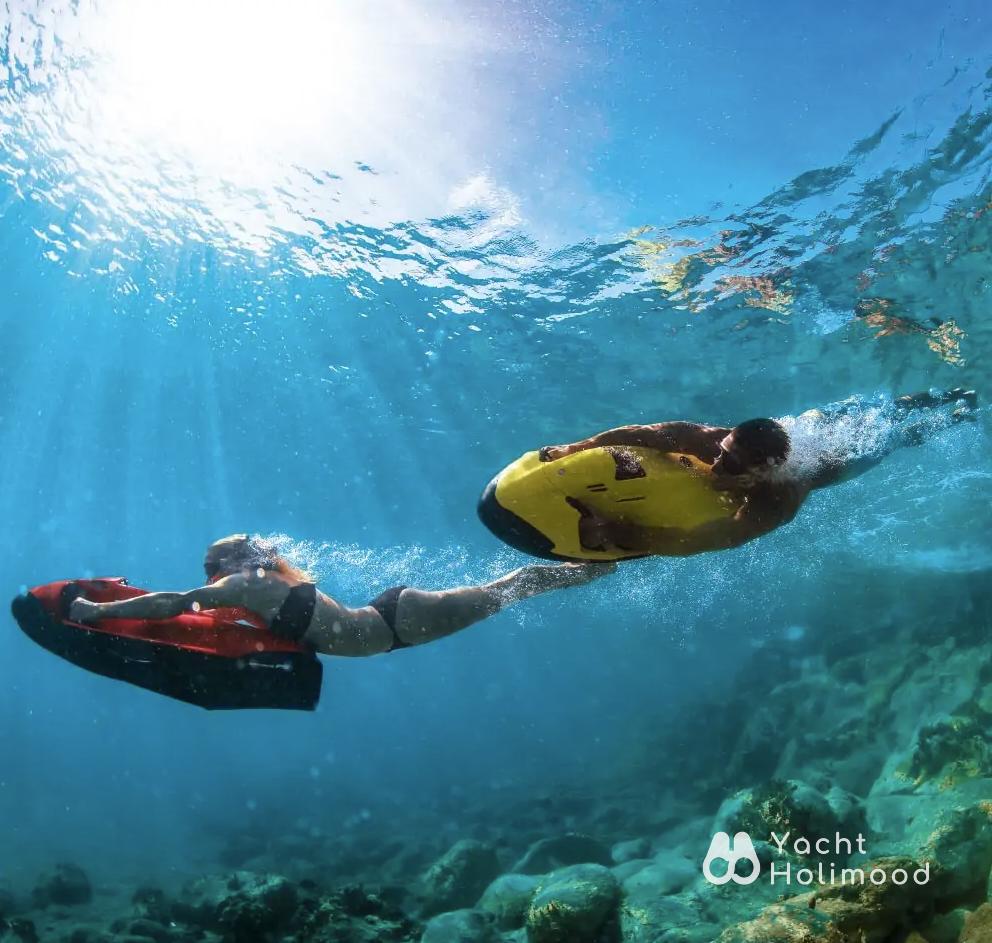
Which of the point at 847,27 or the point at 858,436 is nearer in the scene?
the point at 847,27

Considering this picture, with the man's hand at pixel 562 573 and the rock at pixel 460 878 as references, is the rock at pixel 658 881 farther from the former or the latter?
the man's hand at pixel 562 573

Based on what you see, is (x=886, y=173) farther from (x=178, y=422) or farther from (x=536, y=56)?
(x=178, y=422)

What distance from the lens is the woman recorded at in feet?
17.0

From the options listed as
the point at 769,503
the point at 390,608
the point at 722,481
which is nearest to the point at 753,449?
the point at 722,481

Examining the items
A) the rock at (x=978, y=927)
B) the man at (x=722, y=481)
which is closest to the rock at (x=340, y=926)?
the rock at (x=978, y=927)

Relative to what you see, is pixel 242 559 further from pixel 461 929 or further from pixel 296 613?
pixel 461 929

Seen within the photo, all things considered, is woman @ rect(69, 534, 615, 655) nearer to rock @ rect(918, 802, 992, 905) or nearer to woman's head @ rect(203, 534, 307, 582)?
woman's head @ rect(203, 534, 307, 582)

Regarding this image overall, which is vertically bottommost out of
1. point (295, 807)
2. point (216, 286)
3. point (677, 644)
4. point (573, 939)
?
point (573, 939)

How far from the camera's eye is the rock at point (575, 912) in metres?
7.33

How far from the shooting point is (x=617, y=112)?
10.3 m

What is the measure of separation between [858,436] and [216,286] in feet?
56.8

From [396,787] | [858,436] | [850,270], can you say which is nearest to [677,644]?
→ [396,787]

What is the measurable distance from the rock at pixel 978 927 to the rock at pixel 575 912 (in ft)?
12.5

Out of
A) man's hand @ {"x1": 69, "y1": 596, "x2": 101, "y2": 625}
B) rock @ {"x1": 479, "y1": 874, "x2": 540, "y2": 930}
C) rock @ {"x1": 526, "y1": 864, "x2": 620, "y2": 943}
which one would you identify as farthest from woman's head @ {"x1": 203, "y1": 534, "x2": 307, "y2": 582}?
rock @ {"x1": 479, "y1": 874, "x2": 540, "y2": 930}
